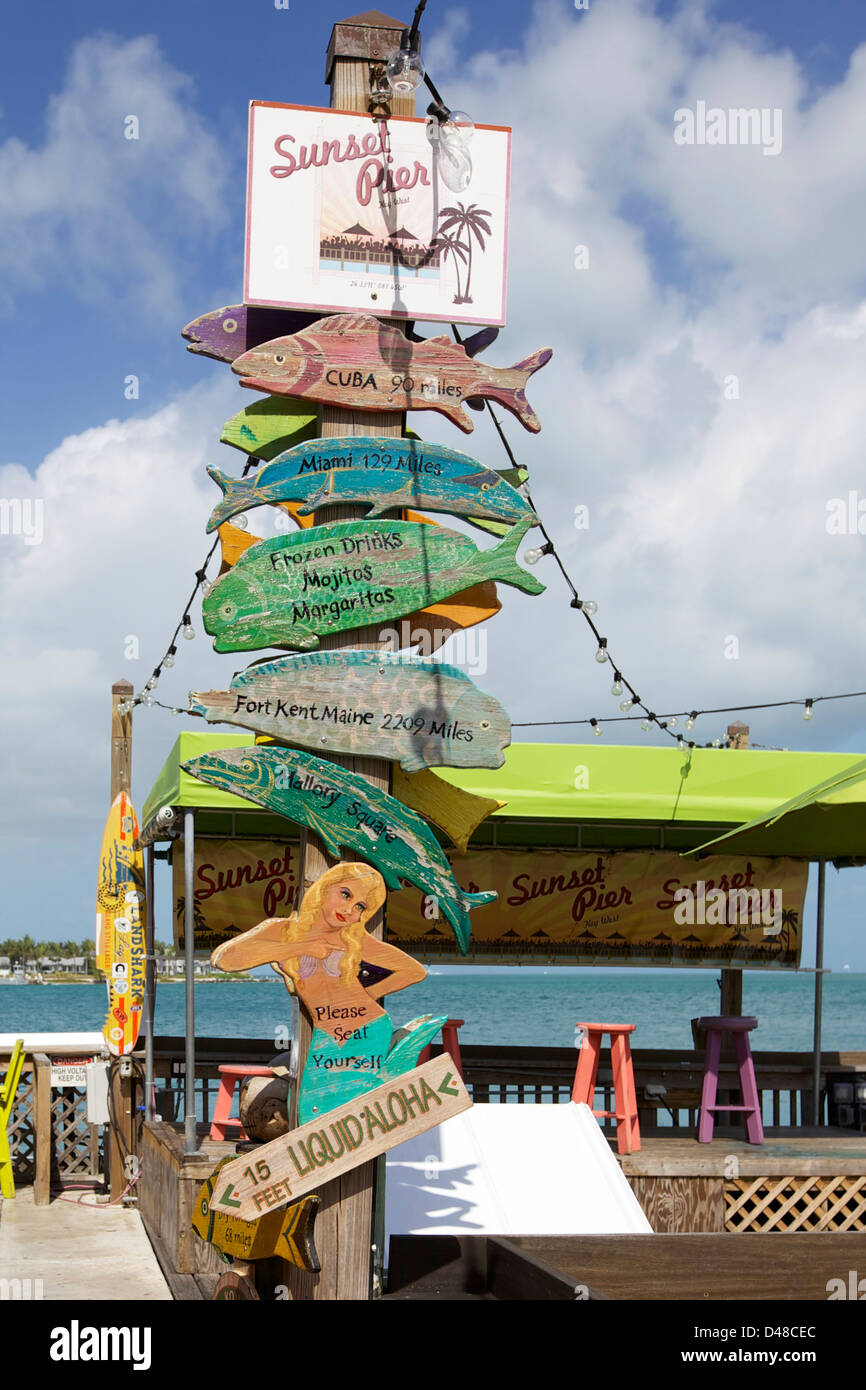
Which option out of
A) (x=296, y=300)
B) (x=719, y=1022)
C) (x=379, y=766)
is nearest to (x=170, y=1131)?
(x=719, y=1022)

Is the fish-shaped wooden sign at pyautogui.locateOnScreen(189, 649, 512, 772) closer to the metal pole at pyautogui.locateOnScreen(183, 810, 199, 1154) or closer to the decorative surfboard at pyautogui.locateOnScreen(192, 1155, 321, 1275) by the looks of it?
the decorative surfboard at pyautogui.locateOnScreen(192, 1155, 321, 1275)

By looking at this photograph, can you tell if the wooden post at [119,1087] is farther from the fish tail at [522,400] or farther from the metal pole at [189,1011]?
the fish tail at [522,400]

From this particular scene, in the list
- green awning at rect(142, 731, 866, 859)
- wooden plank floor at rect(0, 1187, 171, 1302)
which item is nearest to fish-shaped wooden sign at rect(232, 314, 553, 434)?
green awning at rect(142, 731, 866, 859)

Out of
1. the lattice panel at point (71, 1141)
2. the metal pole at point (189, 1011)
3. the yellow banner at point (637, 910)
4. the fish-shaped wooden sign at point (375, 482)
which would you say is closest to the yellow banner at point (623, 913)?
the yellow banner at point (637, 910)

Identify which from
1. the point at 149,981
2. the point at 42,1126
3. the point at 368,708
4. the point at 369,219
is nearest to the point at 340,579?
the point at 368,708

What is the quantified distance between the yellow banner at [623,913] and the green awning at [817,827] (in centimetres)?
39

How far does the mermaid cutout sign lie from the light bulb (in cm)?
326

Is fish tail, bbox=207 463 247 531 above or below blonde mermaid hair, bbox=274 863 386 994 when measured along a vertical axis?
above

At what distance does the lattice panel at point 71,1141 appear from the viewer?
11.4 metres

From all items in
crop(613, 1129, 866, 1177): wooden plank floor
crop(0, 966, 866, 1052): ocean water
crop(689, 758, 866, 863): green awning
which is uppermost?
crop(689, 758, 866, 863): green awning

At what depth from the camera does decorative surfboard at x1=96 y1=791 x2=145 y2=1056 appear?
10.6 metres

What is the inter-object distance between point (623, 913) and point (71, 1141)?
17.1 feet
